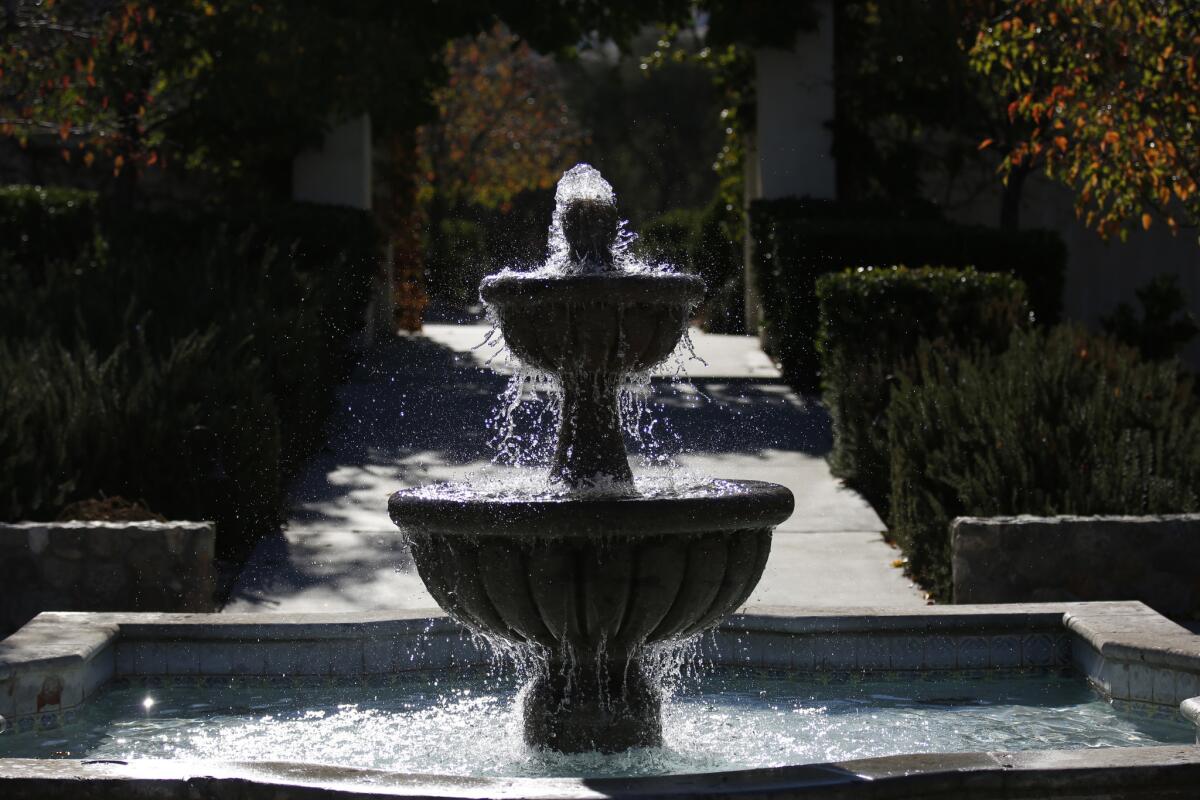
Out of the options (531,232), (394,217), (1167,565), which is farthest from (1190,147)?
(531,232)

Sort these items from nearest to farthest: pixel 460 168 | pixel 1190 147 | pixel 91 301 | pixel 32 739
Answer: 1. pixel 32 739
2. pixel 1190 147
3. pixel 91 301
4. pixel 460 168

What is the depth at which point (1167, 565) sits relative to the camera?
7.16 m

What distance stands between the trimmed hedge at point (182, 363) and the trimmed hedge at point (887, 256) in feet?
11.6

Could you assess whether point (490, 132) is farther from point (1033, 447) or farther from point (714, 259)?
point (1033, 447)

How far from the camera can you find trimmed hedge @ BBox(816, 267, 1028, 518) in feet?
34.0

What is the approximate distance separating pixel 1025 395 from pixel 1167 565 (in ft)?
5.13

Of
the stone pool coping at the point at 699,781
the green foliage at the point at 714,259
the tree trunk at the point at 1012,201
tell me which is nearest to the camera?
the stone pool coping at the point at 699,781

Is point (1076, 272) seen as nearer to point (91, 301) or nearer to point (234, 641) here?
point (91, 301)

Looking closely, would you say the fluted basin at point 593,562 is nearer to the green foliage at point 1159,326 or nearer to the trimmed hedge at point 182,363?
the trimmed hedge at point 182,363

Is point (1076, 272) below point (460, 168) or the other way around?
below

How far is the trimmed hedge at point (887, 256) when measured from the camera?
13625 millimetres

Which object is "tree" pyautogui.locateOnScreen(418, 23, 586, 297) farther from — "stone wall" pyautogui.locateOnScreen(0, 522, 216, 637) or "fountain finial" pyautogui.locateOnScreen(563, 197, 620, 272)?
"fountain finial" pyautogui.locateOnScreen(563, 197, 620, 272)

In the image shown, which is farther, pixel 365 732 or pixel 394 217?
pixel 394 217

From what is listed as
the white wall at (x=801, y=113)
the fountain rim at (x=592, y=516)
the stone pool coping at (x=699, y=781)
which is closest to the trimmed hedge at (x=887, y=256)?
the white wall at (x=801, y=113)
